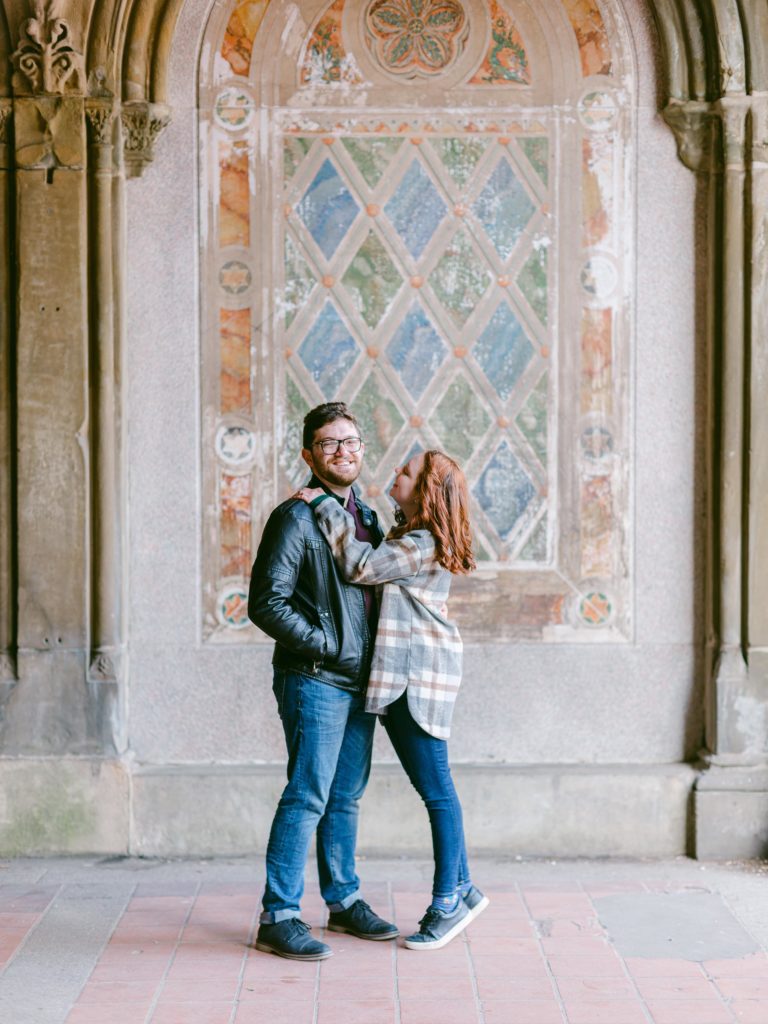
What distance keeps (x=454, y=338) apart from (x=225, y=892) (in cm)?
242

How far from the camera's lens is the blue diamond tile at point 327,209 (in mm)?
5438

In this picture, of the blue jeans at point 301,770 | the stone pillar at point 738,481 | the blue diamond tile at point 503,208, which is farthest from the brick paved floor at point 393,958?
the blue diamond tile at point 503,208

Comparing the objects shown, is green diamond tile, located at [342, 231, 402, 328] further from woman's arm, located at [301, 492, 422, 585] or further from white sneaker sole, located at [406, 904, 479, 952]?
white sneaker sole, located at [406, 904, 479, 952]

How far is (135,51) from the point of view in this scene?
530 cm

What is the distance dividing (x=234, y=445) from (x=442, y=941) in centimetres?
224

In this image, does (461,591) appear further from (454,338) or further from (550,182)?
(550,182)

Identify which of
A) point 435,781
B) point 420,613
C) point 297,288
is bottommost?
point 435,781

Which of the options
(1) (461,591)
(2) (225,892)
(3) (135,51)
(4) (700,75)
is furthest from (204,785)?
(4) (700,75)

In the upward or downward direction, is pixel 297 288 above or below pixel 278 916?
above

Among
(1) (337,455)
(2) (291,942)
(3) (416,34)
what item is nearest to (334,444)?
(1) (337,455)

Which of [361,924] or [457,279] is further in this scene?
[457,279]

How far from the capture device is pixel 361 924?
432 cm

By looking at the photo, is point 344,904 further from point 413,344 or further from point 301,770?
point 413,344

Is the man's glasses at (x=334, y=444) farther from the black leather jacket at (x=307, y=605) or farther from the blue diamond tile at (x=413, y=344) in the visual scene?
the blue diamond tile at (x=413, y=344)
